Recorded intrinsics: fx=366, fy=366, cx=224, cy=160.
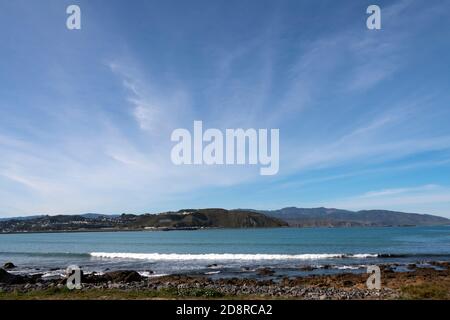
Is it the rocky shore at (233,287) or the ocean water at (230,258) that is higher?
the rocky shore at (233,287)

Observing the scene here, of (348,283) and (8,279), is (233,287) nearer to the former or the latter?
(348,283)

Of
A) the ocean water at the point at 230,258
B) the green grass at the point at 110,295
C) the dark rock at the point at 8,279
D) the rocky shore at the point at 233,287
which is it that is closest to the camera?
the green grass at the point at 110,295

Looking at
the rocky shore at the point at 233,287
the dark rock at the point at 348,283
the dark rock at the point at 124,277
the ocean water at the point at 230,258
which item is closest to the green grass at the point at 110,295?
the rocky shore at the point at 233,287

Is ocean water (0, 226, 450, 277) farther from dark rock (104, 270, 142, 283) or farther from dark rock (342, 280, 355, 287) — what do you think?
dark rock (342, 280, 355, 287)

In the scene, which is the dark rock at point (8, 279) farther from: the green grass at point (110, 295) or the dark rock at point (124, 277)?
the green grass at point (110, 295)

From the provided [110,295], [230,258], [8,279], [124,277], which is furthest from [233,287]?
[230,258]

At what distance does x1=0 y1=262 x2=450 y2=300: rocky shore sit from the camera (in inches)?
721

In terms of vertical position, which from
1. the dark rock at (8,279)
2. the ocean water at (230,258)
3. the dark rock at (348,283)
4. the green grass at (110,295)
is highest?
the green grass at (110,295)

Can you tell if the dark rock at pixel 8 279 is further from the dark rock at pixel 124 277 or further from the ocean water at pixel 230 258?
the dark rock at pixel 124 277

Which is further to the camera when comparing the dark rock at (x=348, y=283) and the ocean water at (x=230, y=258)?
the ocean water at (x=230, y=258)

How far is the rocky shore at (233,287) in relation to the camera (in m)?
18.3

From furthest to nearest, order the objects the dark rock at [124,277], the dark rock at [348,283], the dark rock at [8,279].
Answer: the dark rock at [124,277]
the dark rock at [8,279]
the dark rock at [348,283]

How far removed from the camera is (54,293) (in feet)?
62.2
